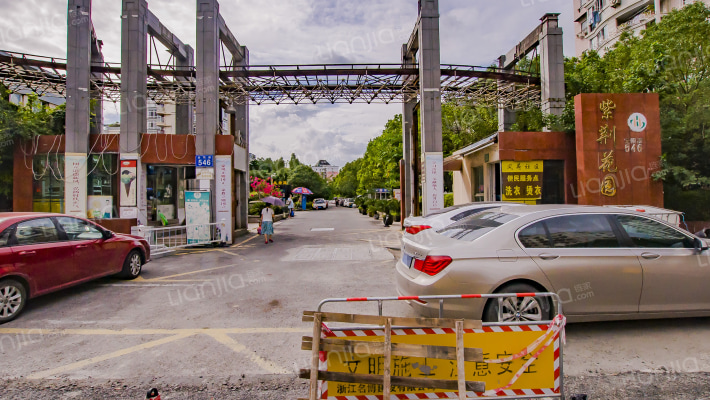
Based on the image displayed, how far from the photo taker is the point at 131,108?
14047 mm

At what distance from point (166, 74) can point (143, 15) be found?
299 centimetres

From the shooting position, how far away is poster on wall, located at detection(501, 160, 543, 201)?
1211 centimetres

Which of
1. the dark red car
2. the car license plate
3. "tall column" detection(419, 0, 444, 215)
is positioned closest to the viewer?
the car license plate

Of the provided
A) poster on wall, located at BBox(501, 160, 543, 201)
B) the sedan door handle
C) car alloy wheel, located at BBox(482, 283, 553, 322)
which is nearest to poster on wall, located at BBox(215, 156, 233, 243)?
poster on wall, located at BBox(501, 160, 543, 201)

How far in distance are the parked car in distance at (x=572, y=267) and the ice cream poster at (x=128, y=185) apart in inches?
506

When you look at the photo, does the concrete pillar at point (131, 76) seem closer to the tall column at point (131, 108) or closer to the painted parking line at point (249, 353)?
the tall column at point (131, 108)

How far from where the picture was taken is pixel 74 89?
14.6 m

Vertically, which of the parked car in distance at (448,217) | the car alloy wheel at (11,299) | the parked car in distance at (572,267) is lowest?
the car alloy wheel at (11,299)

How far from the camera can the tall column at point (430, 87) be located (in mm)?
14852

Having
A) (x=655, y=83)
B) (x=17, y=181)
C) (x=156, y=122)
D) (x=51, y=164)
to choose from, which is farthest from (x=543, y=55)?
(x=156, y=122)

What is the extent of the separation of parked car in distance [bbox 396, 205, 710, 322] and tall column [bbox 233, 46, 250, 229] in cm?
1415

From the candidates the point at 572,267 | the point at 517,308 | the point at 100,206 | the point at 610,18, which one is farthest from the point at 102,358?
the point at 610,18

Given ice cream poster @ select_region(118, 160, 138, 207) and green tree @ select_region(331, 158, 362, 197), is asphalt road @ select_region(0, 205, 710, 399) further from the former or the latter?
green tree @ select_region(331, 158, 362, 197)

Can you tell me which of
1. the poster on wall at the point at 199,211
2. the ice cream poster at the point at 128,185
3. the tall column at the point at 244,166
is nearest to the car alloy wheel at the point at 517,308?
the poster on wall at the point at 199,211
